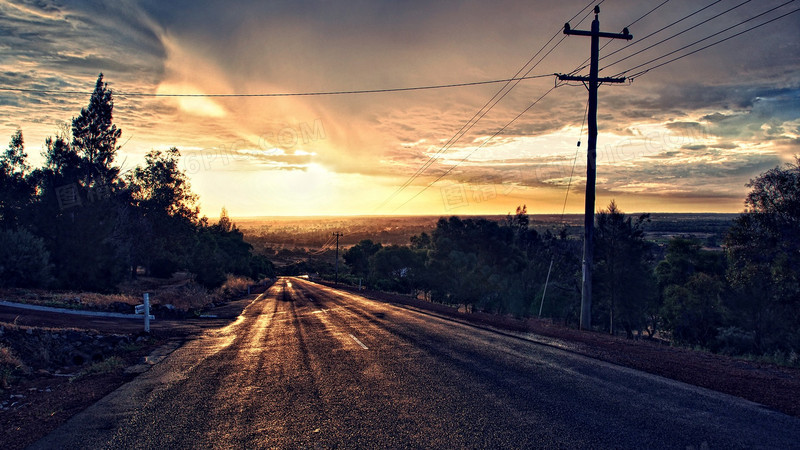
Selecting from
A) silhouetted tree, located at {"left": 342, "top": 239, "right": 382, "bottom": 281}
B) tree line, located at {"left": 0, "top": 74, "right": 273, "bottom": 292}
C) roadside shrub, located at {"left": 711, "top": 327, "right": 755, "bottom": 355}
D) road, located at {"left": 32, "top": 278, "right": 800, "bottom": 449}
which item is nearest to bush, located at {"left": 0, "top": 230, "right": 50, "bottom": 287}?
tree line, located at {"left": 0, "top": 74, "right": 273, "bottom": 292}

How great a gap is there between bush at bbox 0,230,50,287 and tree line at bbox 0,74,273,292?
1.7 inches

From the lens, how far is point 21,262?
23.6 m

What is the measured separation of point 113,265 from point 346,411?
33.6m

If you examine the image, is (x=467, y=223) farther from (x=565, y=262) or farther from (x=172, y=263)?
(x=172, y=263)

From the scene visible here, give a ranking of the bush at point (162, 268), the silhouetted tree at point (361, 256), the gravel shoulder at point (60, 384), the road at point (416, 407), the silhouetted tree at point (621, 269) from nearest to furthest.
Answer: the road at point (416, 407) < the gravel shoulder at point (60, 384) < the silhouetted tree at point (621, 269) < the bush at point (162, 268) < the silhouetted tree at point (361, 256)

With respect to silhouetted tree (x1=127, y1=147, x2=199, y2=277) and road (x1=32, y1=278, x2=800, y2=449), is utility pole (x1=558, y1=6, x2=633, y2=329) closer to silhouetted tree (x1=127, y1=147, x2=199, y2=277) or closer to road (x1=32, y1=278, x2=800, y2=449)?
road (x1=32, y1=278, x2=800, y2=449)

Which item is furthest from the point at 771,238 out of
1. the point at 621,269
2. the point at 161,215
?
the point at 161,215

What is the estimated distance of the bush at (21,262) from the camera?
23250 mm

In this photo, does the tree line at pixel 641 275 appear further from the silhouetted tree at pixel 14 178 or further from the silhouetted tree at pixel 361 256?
the silhouetted tree at pixel 14 178

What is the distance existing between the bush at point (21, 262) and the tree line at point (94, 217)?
0.04m

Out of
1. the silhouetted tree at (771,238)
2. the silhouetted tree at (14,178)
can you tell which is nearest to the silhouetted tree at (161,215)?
the silhouetted tree at (14,178)

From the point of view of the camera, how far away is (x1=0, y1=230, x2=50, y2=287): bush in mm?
23250

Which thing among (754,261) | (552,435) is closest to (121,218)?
(552,435)

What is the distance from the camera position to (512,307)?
158 ft
